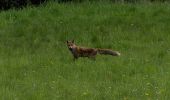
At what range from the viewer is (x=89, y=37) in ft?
59.4

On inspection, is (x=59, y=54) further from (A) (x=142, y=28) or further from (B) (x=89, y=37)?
(A) (x=142, y=28)

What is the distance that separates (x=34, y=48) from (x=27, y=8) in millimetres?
4279

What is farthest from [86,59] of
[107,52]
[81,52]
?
[107,52]

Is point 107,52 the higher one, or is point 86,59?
point 107,52

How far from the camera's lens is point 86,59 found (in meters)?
15.4

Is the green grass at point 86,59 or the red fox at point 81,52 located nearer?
the green grass at point 86,59

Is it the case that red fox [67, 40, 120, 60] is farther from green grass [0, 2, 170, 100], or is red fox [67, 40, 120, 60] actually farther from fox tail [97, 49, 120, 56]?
green grass [0, 2, 170, 100]

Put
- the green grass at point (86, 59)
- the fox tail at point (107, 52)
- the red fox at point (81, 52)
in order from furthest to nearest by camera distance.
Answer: the fox tail at point (107, 52) → the red fox at point (81, 52) → the green grass at point (86, 59)

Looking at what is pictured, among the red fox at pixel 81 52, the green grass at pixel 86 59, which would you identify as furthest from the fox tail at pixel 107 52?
the green grass at pixel 86 59

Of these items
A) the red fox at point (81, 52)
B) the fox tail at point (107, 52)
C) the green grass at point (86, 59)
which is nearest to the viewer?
the green grass at point (86, 59)

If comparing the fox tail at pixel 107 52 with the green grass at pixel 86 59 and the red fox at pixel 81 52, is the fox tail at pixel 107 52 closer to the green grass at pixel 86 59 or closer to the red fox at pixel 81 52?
the red fox at pixel 81 52

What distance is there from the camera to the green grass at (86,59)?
475 inches

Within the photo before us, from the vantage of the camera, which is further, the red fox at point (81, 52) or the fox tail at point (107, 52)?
the fox tail at point (107, 52)

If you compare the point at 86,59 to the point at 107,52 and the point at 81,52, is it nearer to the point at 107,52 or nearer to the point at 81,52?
the point at 81,52
